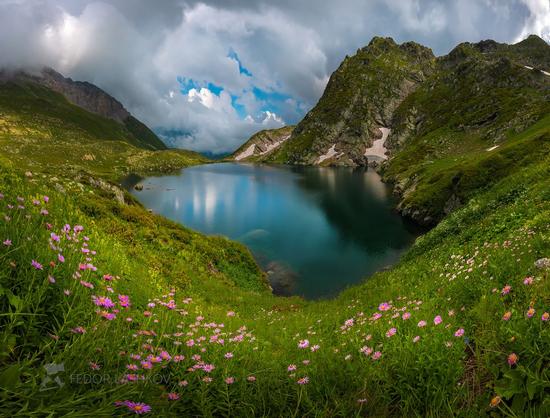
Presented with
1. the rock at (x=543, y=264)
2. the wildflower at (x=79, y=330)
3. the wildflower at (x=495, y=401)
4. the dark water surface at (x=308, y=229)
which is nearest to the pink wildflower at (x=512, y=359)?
the wildflower at (x=495, y=401)

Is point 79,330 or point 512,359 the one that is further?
point 512,359

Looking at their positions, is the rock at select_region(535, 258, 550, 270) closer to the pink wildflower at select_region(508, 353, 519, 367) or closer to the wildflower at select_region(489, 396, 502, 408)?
the pink wildflower at select_region(508, 353, 519, 367)

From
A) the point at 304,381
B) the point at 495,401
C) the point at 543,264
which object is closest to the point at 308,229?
the point at 543,264

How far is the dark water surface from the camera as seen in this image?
3444cm

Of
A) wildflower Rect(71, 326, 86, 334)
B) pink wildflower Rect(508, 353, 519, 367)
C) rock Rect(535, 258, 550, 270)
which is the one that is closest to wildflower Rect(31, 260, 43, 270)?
wildflower Rect(71, 326, 86, 334)

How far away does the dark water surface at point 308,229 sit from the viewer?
34.4 m

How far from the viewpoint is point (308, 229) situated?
5338 cm

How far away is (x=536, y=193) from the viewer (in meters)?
14.6

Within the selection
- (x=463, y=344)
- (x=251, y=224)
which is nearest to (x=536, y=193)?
(x=463, y=344)

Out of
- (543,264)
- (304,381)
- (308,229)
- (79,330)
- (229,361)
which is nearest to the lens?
(79,330)

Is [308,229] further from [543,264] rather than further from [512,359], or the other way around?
[512,359]

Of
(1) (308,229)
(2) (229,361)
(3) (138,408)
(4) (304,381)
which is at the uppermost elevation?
(3) (138,408)

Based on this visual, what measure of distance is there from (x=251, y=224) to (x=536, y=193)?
45348 mm

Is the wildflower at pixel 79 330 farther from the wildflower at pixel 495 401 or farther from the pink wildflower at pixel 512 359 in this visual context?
the pink wildflower at pixel 512 359
